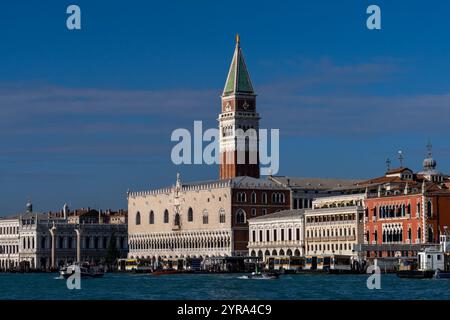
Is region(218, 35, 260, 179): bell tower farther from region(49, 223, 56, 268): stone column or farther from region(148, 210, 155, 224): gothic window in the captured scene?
region(49, 223, 56, 268): stone column

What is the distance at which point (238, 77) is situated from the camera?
119438 millimetres

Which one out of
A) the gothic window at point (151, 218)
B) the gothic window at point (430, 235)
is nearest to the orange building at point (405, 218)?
the gothic window at point (430, 235)

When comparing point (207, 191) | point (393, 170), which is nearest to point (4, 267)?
point (207, 191)

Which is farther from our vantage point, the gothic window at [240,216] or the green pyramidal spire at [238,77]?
the green pyramidal spire at [238,77]

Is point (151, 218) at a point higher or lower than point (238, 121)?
lower

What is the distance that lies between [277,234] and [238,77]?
84.1ft

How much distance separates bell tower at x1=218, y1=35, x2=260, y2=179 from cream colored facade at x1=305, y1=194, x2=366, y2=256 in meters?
20.4

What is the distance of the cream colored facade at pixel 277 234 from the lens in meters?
96.8

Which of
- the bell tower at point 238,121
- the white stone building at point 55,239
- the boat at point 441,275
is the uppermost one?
the bell tower at point 238,121

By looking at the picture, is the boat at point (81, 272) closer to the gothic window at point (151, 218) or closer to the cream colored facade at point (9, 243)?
the gothic window at point (151, 218)

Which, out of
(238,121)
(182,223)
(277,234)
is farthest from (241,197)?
(238,121)

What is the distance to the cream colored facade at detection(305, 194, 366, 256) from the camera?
287ft

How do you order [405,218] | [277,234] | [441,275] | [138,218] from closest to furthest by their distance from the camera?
[441,275]
[405,218]
[277,234]
[138,218]

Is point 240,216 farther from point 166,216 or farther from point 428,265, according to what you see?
point 428,265
